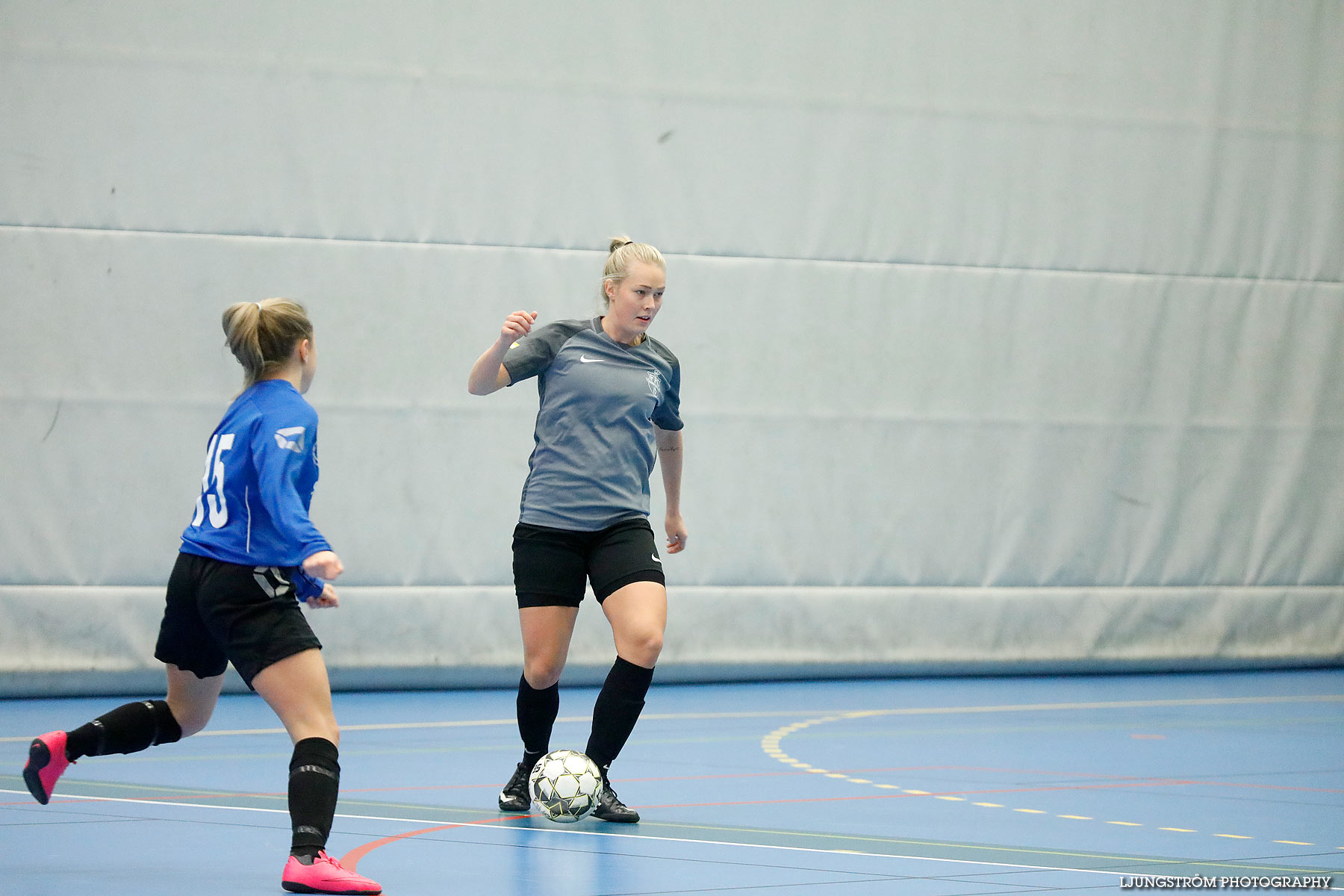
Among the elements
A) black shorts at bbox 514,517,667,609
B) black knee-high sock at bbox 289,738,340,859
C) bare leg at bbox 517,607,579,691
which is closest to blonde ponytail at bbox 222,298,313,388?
black knee-high sock at bbox 289,738,340,859

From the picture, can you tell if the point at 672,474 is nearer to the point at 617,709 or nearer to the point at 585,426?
the point at 585,426

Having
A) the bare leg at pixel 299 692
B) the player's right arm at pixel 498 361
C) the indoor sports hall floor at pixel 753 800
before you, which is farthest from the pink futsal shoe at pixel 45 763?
the player's right arm at pixel 498 361

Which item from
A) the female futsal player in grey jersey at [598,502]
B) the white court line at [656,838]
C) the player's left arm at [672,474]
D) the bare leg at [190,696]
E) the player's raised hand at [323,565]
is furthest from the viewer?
the player's left arm at [672,474]

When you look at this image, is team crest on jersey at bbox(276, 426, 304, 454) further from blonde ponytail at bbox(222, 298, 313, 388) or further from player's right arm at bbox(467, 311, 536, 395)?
player's right arm at bbox(467, 311, 536, 395)

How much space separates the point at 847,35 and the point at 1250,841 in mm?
5882

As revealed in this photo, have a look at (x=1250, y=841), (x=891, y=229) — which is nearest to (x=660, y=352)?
(x=1250, y=841)

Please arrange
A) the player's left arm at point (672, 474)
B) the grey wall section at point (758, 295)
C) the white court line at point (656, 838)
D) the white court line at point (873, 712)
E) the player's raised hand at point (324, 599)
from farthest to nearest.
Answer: the grey wall section at point (758, 295)
the white court line at point (873, 712)
the player's left arm at point (672, 474)
the white court line at point (656, 838)
the player's raised hand at point (324, 599)

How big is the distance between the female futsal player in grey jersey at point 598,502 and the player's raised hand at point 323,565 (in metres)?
1.24

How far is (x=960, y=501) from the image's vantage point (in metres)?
9.45

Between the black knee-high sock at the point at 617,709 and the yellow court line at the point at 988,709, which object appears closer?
the black knee-high sock at the point at 617,709

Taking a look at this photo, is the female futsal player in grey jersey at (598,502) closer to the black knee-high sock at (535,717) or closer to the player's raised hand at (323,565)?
the black knee-high sock at (535,717)

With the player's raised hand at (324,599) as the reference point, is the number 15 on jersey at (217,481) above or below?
above

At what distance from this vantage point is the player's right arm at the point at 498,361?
14.8 ft

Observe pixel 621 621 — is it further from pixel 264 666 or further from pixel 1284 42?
pixel 1284 42
